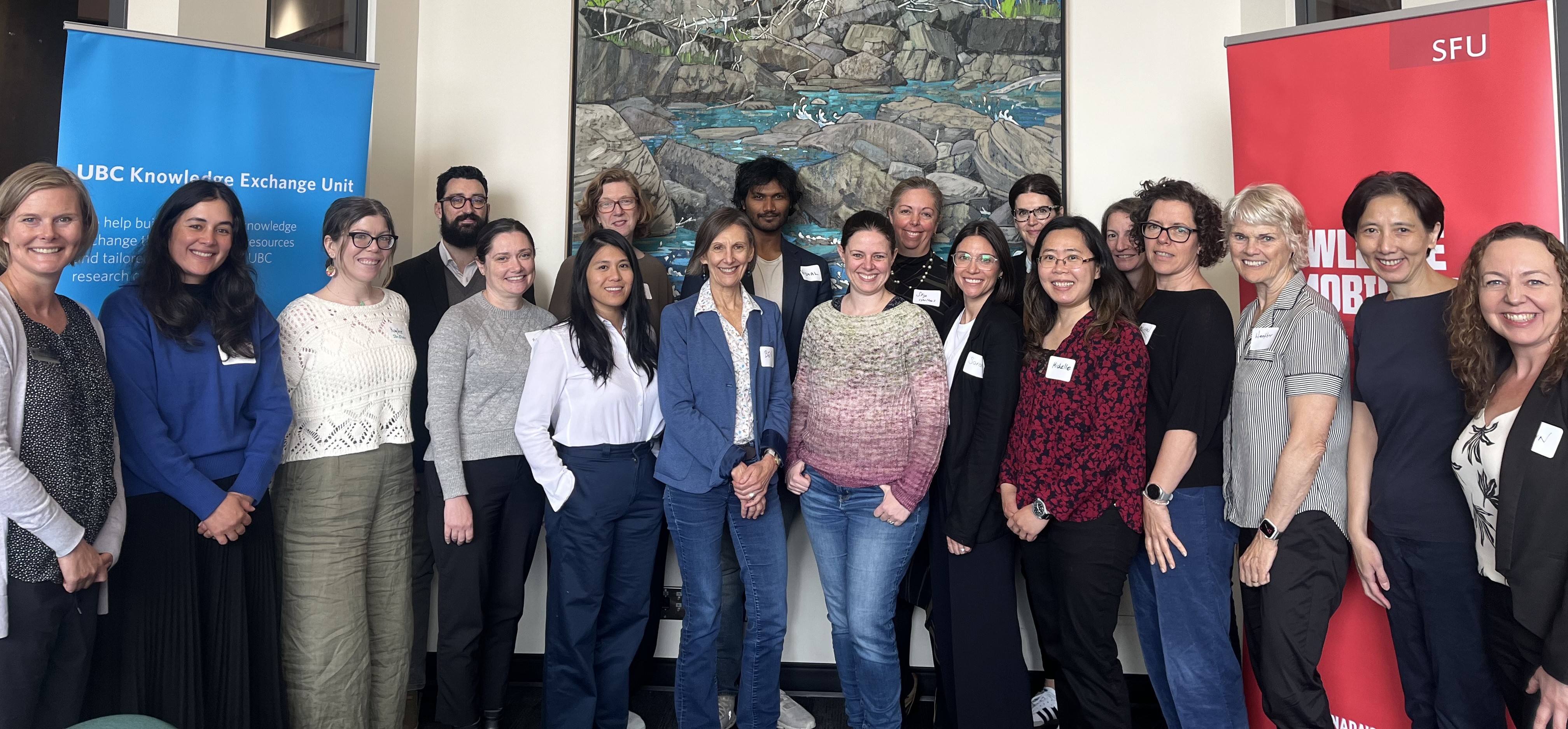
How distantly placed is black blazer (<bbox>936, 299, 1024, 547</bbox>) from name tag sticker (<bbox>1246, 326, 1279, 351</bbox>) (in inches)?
25.7

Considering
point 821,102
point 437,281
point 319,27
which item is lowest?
point 437,281

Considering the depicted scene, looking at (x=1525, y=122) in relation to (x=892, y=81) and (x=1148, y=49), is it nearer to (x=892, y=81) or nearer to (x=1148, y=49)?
(x=1148, y=49)

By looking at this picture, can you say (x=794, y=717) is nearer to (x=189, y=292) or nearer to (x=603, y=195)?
(x=603, y=195)

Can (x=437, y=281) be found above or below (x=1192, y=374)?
above

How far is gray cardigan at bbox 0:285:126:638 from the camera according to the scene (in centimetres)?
188

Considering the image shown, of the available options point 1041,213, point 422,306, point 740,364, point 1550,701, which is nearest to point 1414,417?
point 1550,701

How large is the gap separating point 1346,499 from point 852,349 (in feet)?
4.93

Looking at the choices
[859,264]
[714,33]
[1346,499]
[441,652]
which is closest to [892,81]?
[714,33]

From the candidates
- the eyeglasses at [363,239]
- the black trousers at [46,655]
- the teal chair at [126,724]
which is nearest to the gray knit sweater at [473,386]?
the eyeglasses at [363,239]

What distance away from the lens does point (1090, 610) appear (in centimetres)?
243

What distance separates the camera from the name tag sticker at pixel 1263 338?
2.39 meters

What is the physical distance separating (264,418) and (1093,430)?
2411 mm

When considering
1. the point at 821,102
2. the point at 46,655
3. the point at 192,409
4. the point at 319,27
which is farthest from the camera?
the point at 821,102

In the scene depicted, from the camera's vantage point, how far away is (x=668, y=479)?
2.69m
